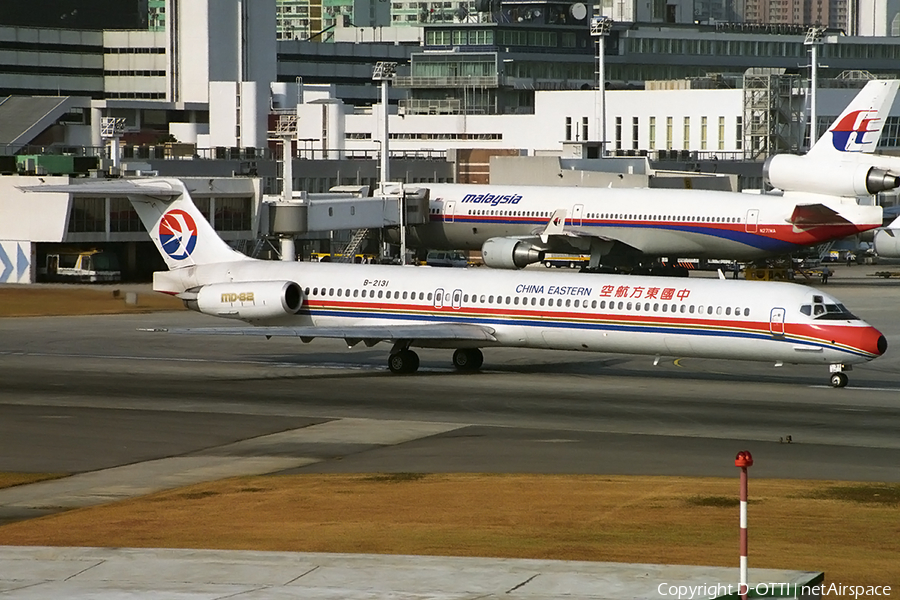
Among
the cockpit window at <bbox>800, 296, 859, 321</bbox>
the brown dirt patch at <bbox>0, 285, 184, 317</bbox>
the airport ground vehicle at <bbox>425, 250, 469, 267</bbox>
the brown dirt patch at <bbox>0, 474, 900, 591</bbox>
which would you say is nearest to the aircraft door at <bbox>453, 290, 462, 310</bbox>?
the cockpit window at <bbox>800, 296, 859, 321</bbox>

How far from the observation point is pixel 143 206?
47.7 metres

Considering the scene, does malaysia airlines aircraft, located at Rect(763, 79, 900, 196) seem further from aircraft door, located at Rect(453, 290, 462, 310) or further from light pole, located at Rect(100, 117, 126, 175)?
light pole, located at Rect(100, 117, 126, 175)

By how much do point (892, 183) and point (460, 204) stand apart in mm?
20846

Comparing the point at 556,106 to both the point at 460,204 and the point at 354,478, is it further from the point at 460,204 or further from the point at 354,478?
the point at 354,478

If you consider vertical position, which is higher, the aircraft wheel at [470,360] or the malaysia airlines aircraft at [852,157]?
the malaysia airlines aircraft at [852,157]

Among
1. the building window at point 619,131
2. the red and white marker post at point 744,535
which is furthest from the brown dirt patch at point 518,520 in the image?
the building window at point 619,131

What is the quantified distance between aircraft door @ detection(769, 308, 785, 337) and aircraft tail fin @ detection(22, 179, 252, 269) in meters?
17.1

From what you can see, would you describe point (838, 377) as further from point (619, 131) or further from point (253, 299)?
point (619, 131)

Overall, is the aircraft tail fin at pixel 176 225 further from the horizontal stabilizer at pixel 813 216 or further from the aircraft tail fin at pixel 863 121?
the aircraft tail fin at pixel 863 121

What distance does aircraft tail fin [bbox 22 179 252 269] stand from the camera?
46.8 meters

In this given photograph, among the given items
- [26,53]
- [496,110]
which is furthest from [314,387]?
[26,53]

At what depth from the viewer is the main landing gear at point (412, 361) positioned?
4359 centimetres

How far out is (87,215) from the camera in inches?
2832

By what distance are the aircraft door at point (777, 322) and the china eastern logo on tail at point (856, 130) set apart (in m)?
34.9
